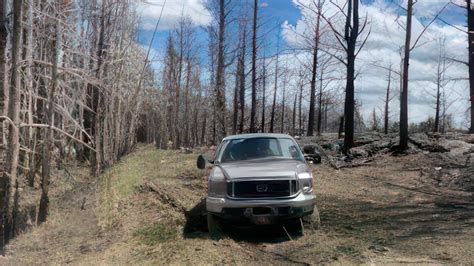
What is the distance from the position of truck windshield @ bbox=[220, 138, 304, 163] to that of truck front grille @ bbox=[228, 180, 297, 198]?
1.13 metres

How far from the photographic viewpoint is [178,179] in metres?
13.3

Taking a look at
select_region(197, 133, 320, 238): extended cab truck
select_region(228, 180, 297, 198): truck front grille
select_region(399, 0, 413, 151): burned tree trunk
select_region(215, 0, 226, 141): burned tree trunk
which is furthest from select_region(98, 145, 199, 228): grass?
select_region(215, 0, 226, 141): burned tree trunk

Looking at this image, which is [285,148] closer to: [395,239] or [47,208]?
[395,239]

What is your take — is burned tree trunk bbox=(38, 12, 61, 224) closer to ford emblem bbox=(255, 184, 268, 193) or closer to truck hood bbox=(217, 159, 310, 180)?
truck hood bbox=(217, 159, 310, 180)

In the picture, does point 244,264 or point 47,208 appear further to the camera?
point 47,208

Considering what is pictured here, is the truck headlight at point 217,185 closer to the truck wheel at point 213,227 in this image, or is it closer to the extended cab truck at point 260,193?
the extended cab truck at point 260,193

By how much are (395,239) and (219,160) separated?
3.58m

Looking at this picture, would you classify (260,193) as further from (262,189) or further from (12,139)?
(12,139)

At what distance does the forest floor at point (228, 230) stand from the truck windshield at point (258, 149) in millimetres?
1458

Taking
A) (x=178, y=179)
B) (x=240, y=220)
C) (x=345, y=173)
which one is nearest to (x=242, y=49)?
(x=345, y=173)

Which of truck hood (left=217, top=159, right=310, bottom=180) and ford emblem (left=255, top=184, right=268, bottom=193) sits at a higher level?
truck hood (left=217, top=159, right=310, bottom=180)

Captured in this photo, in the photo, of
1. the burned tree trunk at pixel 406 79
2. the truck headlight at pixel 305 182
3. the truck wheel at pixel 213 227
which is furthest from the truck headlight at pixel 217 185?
the burned tree trunk at pixel 406 79

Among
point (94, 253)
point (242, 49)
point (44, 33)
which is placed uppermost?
point (242, 49)

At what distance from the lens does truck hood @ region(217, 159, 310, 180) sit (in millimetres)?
7690
